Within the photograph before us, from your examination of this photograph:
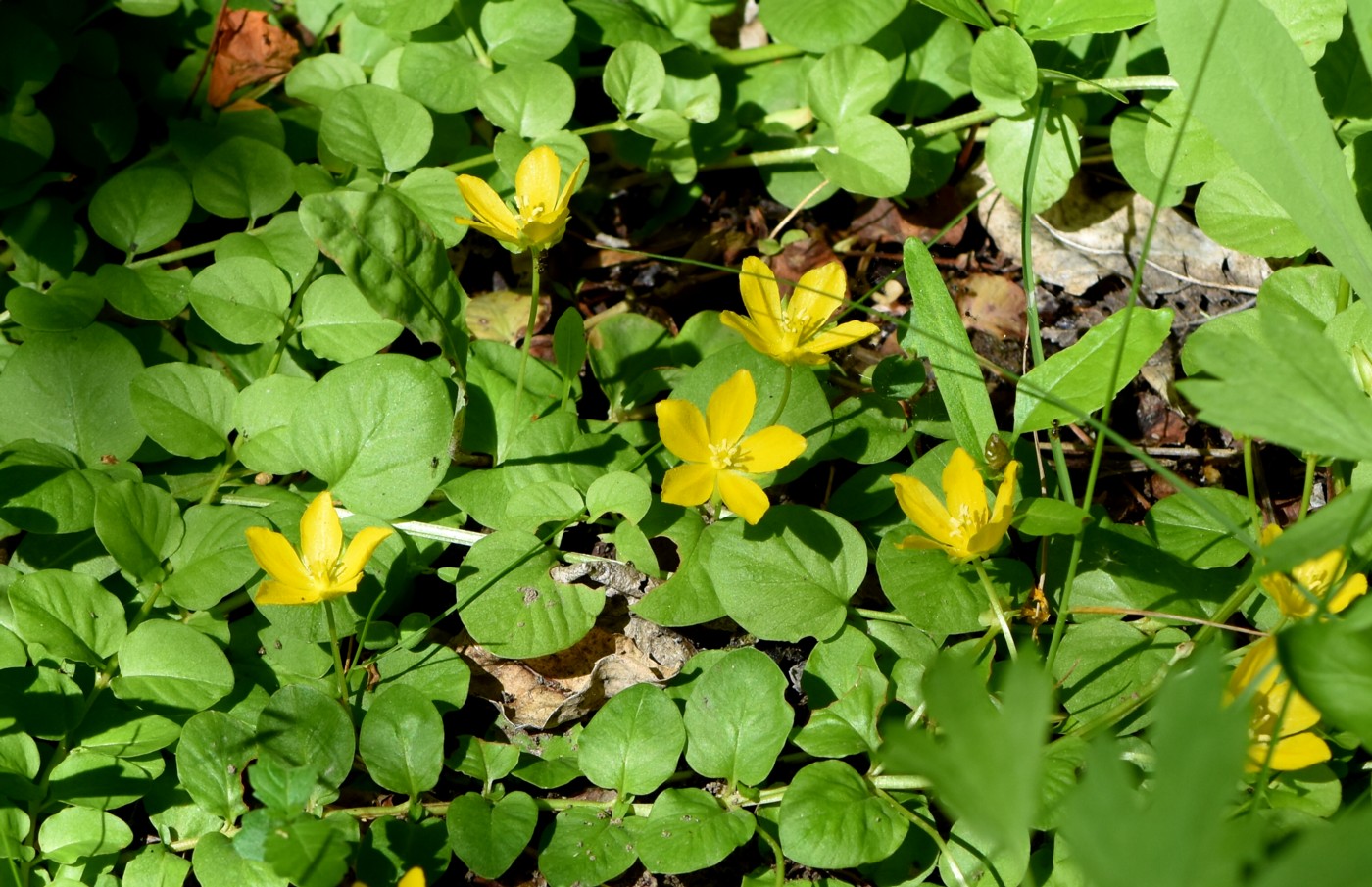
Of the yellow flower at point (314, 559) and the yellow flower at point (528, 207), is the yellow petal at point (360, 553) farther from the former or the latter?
the yellow flower at point (528, 207)

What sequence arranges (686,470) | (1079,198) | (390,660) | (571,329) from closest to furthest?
1. (686,470)
2. (390,660)
3. (571,329)
4. (1079,198)

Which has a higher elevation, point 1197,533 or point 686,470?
point 686,470

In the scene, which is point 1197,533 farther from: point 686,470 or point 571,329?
point 571,329

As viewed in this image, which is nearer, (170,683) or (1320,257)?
(170,683)

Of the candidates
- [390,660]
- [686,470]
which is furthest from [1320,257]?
[390,660]

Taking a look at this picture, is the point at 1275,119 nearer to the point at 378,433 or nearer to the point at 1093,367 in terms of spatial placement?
the point at 1093,367

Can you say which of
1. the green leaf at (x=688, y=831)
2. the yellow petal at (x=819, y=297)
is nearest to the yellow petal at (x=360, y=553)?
the green leaf at (x=688, y=831)
